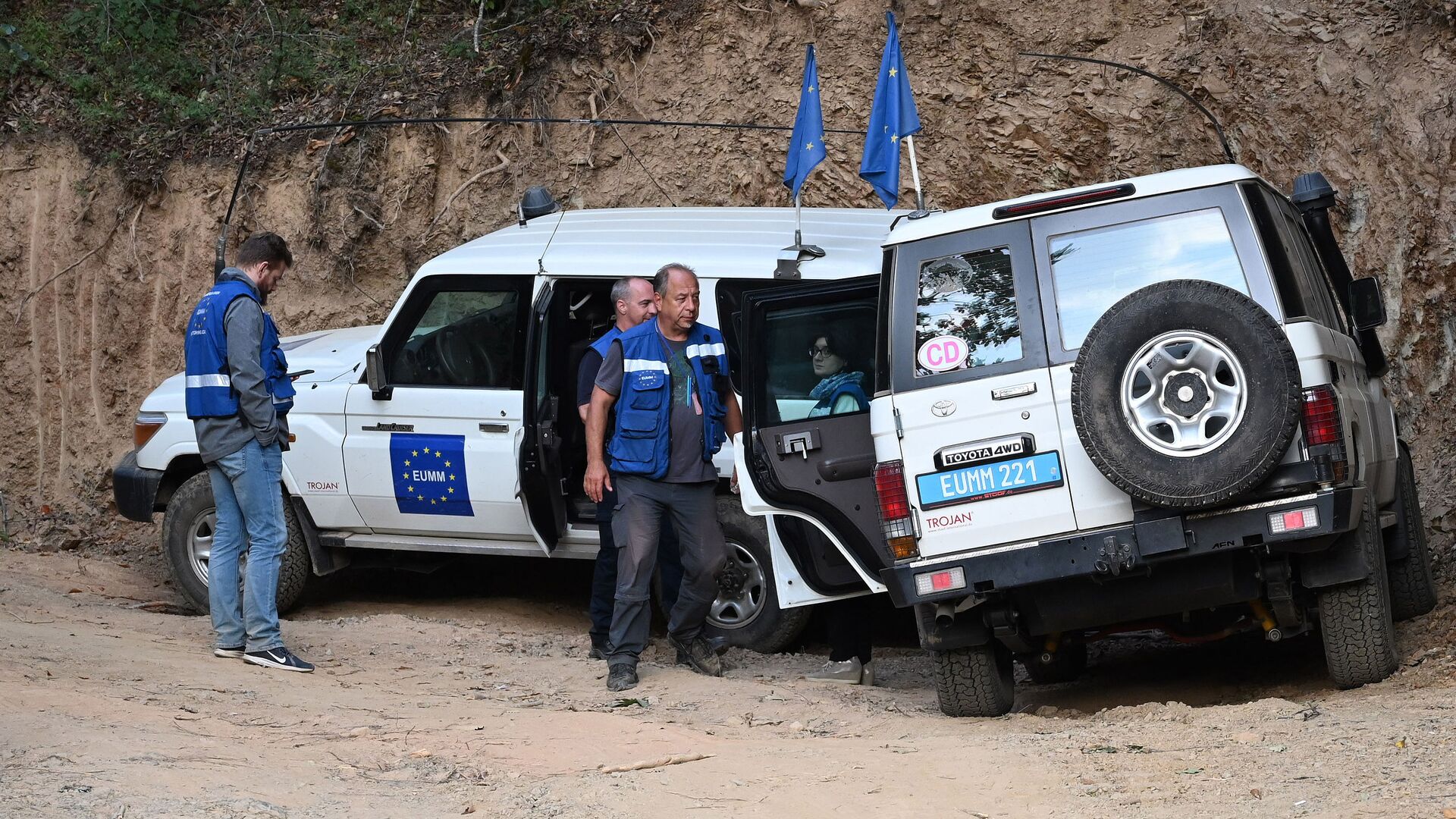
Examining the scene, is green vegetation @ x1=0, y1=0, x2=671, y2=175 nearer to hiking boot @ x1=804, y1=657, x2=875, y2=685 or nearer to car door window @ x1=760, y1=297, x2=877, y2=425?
car door window @ x1=760, y1=297, x2=877, y2=425

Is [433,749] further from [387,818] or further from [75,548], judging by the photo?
[75,548]

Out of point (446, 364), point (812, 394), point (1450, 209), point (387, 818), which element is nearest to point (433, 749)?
point (387, 818)

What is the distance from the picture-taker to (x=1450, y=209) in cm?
810

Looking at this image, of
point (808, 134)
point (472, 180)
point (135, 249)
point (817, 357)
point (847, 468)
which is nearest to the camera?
point (847, 468)

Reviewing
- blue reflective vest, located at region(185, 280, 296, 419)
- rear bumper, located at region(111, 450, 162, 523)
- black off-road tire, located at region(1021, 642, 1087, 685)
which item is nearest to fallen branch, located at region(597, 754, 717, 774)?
black off-road tire, located at region(1021, 642, 1087, 685)

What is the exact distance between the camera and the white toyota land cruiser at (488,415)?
23.5ft

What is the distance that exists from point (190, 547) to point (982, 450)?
16.4 ft

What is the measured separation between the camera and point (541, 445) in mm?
7191

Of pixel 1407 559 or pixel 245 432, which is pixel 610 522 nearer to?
pixel 245 432

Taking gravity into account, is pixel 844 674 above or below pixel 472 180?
below

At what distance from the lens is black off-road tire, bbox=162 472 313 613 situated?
8062 millimetres

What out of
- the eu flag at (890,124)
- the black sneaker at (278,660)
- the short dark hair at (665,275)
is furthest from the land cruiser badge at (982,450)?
the black sneaker at (278,660)

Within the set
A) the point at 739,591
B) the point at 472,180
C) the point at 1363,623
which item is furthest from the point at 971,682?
the point at 472,180

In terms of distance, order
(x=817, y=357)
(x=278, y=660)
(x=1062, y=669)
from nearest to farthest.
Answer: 1. (x=817, y=357)
2. (x=278, y=660)
3. (x=1062, y=669)
